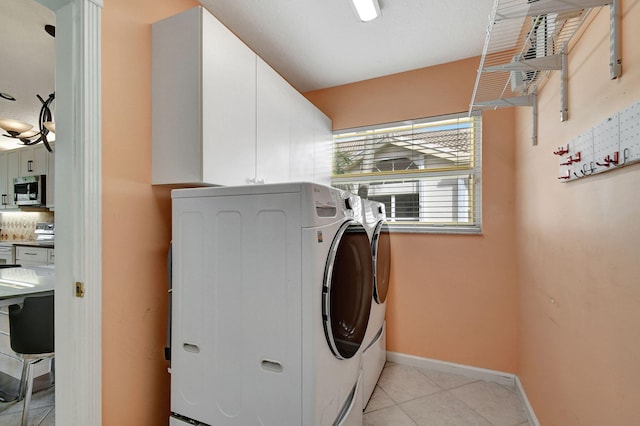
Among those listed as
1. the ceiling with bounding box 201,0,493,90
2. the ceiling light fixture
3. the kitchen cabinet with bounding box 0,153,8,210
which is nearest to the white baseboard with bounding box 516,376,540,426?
the ceiling with bounding box 201,0,493,90

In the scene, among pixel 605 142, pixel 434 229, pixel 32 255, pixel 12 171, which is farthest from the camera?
pixel 12 171

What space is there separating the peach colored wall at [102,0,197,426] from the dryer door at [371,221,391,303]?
4.15ft

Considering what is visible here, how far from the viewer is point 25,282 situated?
6.33 feet

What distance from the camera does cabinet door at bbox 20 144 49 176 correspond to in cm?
406

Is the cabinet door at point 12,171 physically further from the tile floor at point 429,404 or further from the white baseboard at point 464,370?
the white baseboard at point 464,370

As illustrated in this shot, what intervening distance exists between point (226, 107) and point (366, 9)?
111 cm

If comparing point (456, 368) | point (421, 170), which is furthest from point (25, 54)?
point (456, 368)

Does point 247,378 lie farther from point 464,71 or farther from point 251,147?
point 464,71

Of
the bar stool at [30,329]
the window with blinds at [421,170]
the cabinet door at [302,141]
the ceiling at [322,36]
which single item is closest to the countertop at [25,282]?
the bar stool at [30,329]

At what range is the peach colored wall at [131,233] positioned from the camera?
1.26 meters

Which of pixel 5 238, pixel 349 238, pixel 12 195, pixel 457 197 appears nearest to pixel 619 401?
pixel 349 238

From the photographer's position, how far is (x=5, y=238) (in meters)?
4.77

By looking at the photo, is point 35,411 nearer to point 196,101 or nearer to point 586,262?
point 196,101

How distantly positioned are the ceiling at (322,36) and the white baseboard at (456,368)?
2.59 m
